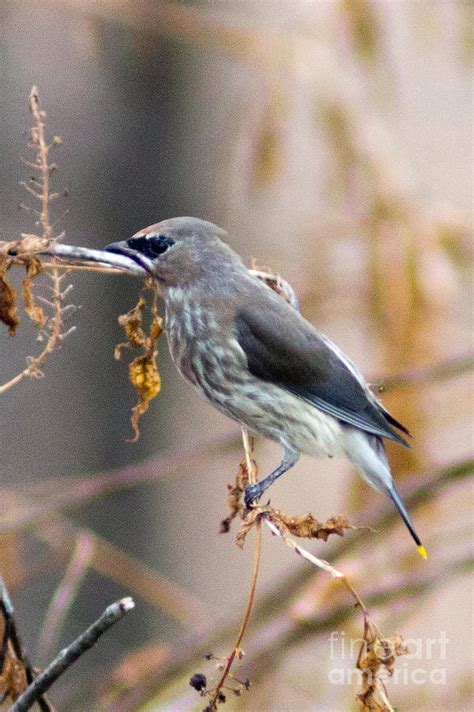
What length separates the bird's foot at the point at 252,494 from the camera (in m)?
2.81

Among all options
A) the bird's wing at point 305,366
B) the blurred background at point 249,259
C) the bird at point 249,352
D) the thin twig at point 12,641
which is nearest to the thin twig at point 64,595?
the blurred background at point 249,259

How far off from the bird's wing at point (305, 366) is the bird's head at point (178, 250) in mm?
170

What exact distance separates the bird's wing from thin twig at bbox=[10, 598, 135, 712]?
58.0 inches

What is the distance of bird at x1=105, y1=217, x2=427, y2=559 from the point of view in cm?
327

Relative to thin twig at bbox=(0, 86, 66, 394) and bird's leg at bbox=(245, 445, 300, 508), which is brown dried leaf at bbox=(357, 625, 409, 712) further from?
thin twig at bbox=(0, 86, 66, 394)

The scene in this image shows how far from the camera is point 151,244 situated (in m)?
3.18

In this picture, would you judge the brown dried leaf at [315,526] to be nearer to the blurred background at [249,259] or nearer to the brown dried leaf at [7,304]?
the brown dried leaf at [7,304]

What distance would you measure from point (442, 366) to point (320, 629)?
36.4 inches

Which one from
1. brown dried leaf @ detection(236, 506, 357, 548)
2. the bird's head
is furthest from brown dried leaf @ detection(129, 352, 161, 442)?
the bird's head

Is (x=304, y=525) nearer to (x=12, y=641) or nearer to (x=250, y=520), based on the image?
(x=250, y=520)

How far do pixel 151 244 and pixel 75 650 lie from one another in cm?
147

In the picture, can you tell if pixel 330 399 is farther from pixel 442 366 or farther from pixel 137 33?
pixel 137 33

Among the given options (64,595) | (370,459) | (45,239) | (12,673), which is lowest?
(64,595)

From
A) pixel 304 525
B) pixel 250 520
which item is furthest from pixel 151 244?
pixel 304 525
